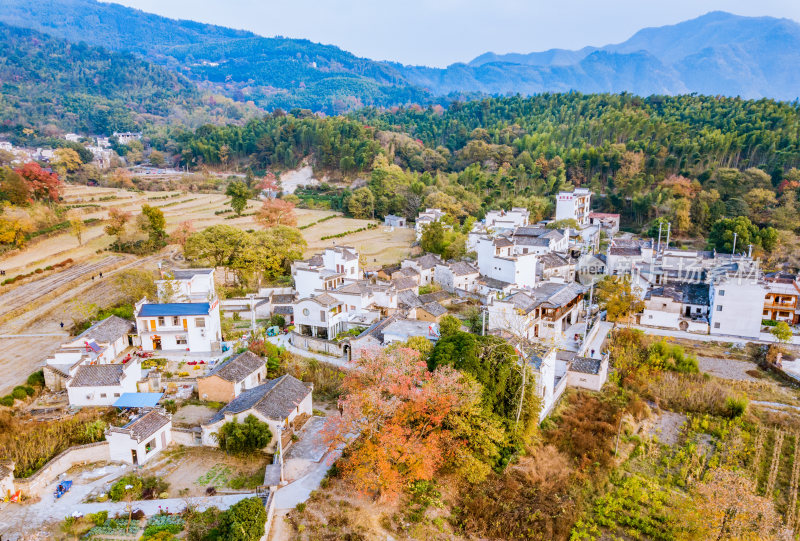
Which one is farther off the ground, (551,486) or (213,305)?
(213,305)

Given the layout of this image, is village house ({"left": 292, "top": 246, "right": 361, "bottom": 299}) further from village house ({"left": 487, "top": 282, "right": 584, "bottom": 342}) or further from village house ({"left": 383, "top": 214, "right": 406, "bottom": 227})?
village house ({"left": 383, "top": 214, "right": 406, "bottom": 227})

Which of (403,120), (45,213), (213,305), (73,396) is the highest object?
(403,120)

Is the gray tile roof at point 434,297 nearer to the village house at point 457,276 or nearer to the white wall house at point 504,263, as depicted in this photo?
the village house at point 457,276

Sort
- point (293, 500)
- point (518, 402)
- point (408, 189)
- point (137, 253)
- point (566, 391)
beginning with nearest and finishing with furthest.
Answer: point (293, 500)
point (518, 402)
point (566, 391)
point (137, 253)
point (408, 189)

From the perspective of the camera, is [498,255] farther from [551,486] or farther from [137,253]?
[137,253]

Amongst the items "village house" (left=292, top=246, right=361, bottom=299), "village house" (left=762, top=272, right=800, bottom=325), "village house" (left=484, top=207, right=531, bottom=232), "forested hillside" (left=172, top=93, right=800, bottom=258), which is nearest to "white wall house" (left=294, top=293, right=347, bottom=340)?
"village house" (left=292, top=246, right=361, bottom=299)

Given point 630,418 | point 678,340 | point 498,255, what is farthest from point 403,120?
point 630,418
